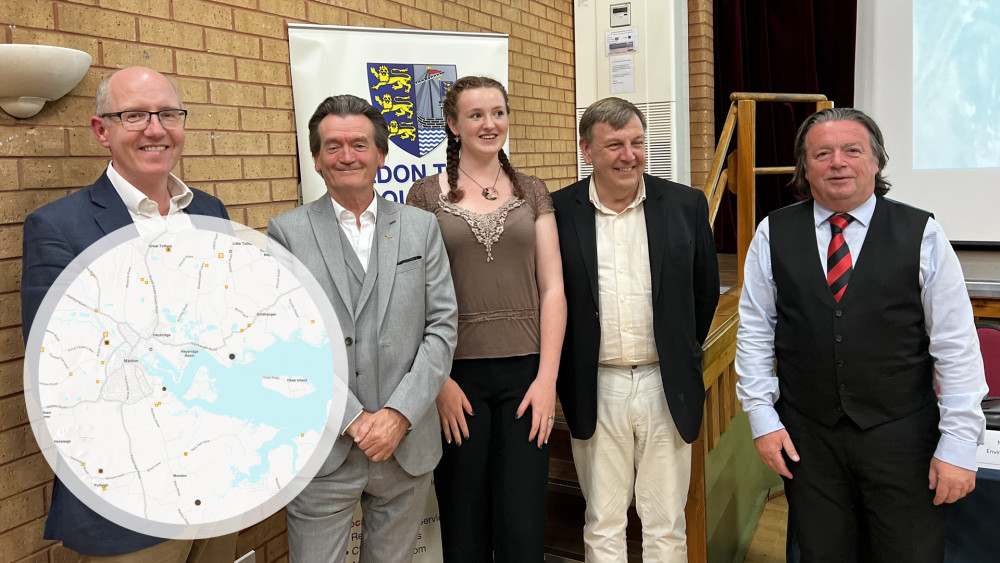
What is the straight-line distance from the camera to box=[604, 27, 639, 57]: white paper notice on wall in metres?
4.65

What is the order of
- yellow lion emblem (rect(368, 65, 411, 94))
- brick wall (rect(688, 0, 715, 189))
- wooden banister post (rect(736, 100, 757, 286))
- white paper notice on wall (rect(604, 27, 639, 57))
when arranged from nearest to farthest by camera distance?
yellow lion emblem (rect(368, 65, 411, 94)), wooden banister post (rect(736, 100, 757, 286)), white paper notice on wall (rect(604, 27, 639, 57)), brick wall (rect(688, 0, 715, 189))

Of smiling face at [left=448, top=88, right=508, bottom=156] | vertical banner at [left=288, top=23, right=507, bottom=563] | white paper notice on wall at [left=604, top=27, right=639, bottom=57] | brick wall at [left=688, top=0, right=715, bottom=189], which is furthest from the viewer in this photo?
brick wall at [left=688, top=0, right=715, bottom=189]

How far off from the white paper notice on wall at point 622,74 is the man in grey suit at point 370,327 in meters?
3.30

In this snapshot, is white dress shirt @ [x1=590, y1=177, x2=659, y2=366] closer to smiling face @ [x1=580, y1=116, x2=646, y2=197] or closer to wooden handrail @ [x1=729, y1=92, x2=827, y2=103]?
smiling face @ [x1=580, y1=116, x2=646, y2=197]

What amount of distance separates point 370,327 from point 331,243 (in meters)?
0.22

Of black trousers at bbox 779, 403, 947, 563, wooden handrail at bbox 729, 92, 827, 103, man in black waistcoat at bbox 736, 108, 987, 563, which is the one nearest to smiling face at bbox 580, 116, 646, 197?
man in black waistcoat at bbox 736, 108, 987, 563

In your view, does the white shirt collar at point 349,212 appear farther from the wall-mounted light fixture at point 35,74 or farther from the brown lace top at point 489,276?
the wall-mounted light fixture at point 35,74

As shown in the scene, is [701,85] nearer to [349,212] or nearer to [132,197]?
[349,212]

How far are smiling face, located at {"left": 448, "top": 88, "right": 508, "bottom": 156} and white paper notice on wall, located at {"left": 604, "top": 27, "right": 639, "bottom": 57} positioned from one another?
300 centimetres

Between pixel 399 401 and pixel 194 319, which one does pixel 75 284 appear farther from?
pixel 399 401

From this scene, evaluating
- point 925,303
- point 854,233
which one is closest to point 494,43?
point 854,233

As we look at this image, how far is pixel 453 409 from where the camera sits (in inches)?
73.2

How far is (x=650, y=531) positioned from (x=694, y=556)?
43 cm

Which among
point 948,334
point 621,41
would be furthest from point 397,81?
point 621,41
